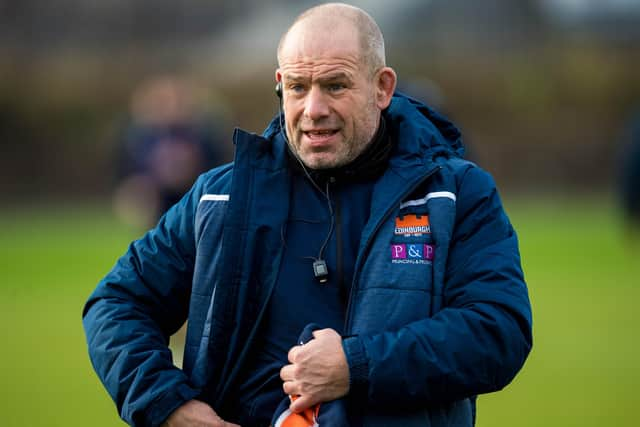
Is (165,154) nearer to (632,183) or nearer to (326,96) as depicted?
(326,96)

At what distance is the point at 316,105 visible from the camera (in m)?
3.74

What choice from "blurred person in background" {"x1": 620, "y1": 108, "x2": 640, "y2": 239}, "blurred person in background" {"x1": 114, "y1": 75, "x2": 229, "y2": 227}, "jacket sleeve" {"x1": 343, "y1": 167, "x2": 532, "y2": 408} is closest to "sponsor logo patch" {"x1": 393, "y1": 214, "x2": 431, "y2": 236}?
"jacket sleeve" {"x1": 343, "y1": 167, "x2": 532, "y2": 408}

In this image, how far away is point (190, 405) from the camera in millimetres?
3586

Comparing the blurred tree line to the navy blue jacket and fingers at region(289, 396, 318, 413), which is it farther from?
fingers at region(289, 396, 318, 413)

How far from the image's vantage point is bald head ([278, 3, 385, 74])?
3.72m

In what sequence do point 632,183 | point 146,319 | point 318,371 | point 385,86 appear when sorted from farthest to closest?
point 632,183 < point 385,86 < point 146,319 < point 318,371

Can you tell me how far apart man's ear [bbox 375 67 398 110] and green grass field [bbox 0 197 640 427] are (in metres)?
3.78

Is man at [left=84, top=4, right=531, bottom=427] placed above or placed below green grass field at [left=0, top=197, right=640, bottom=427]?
above

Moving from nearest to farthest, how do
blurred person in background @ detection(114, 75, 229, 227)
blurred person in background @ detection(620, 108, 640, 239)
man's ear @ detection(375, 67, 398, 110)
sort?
man's ear @ detection(375, 67, 398, 110)
blurred person in background @ detection(114, 75, 229, 227)
blurred person in background @ detection(620, 108, 640, 239)

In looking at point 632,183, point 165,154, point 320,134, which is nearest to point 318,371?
point 320,134

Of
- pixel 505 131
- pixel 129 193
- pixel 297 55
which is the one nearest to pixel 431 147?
pixel 297 55

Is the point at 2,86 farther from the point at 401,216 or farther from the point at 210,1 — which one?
the point at 401,216

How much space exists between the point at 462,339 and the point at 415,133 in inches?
34.8

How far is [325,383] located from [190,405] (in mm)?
526
